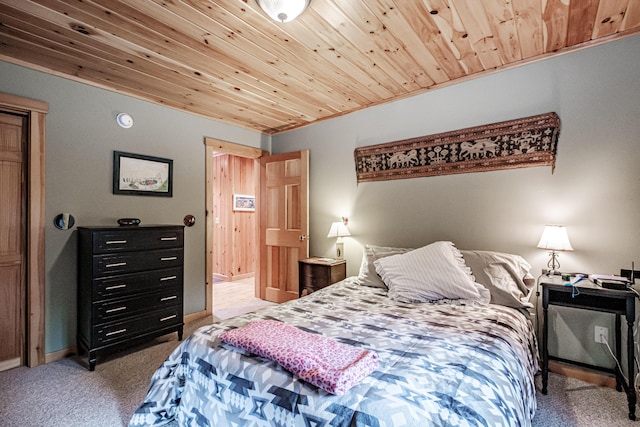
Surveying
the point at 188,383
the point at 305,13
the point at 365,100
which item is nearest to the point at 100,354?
the point at 188,383

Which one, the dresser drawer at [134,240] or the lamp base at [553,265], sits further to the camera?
the dresser drawer at [134,240]

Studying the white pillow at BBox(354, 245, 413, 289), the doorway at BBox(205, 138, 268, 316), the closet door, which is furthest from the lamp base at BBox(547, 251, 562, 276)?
the doorway at BBox(205, 138, 268, 316)

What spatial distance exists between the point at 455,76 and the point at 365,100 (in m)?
0.93

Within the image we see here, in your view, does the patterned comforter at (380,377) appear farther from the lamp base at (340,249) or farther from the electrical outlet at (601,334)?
the lamp base at (340,249)

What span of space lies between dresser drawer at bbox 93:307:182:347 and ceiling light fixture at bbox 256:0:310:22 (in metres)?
2.66

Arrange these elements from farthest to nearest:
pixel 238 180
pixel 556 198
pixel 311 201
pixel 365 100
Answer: pixel 238 180, pixel 311 201, pixel 365 100, pixel 556 198

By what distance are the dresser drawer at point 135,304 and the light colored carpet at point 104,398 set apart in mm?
397

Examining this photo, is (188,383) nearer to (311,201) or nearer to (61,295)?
(61,295)

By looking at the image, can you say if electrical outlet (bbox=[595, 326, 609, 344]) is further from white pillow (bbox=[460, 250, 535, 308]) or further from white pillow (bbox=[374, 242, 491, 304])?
white pillow (bbox=[374, 242, 491, 304])

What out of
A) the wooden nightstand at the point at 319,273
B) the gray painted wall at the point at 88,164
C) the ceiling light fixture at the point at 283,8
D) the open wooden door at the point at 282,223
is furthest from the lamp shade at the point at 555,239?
the gray painted wall at the point at 88,164

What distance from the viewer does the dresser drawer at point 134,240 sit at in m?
2.46

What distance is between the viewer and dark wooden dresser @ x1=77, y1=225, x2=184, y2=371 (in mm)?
2445

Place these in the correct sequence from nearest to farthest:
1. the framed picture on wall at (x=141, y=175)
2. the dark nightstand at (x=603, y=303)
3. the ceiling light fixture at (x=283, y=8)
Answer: the ceiling light fixture at (x=283, y=8), the dark nightstand at (x=603, y=303), the framed picture on wall at (x=141, y=175)

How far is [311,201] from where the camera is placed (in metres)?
4.04
